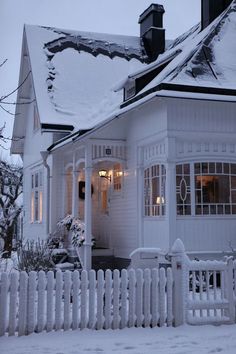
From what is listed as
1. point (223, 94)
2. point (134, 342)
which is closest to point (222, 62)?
point (223, 94)

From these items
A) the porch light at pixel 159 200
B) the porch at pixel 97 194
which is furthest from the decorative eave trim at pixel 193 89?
the porch at pixel 97 194

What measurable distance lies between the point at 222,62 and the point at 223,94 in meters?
1.47

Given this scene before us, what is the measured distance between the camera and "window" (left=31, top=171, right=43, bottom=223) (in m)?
19.6

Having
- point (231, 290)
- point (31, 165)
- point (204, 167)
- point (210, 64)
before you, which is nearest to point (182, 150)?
point (204, 167)

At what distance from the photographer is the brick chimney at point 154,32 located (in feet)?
68.8

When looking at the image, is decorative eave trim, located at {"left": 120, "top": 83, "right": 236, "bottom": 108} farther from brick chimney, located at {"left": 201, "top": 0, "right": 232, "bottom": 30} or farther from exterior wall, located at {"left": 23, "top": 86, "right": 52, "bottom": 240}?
exterior wall, located at {"left": 23, "top": 86, "right": 52, "bottom": 240}

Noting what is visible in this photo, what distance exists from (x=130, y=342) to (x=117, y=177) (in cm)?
927

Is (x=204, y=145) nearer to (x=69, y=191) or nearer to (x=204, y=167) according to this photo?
(x=204, y=167)

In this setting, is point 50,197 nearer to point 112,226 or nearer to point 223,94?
point 112,226

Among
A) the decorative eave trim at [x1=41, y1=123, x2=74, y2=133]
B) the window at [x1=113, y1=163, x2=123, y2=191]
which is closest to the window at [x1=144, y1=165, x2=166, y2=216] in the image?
the window at [x1=113, y1=163, x2=123, y2=191]

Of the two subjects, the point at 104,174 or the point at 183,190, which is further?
the point at 104,174

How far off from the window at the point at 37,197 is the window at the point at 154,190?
21.2ft

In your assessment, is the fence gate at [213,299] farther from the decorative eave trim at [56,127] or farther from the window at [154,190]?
the decorative eave trim at [56,127]

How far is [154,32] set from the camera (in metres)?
21.1
